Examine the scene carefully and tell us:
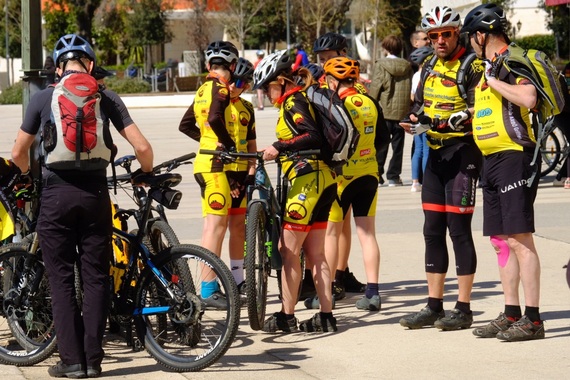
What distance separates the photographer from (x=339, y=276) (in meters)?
8.91

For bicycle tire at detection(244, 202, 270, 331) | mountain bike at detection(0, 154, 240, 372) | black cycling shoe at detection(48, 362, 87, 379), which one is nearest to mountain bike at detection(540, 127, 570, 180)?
bicycle tire at detection(244, 202, 270, 331)

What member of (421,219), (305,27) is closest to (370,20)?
(305,27)

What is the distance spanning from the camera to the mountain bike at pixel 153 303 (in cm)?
652

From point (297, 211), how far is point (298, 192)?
0.41 feet

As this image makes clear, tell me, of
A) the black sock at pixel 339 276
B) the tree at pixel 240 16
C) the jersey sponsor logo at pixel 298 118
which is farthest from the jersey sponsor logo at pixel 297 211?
the tree at pixel 240 16

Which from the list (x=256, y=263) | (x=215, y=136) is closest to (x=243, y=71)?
(x=215, y=136)

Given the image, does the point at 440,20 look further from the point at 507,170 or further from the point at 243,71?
the point at 243,71

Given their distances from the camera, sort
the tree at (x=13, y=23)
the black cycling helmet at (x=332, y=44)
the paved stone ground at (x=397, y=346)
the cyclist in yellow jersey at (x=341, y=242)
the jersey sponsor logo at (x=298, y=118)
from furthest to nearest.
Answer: the tree at (x=13, y=23) → the black cycling helmet at (x=332, y=44) → the cyclist in yellow jersey at (x=341, y=242) → the jersey sponsor logo at (x=298, y=118) → the paved stone ground at (x=397, y=346)

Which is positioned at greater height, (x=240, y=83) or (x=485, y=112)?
(x=240, y=83)

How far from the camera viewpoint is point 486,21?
283 inches

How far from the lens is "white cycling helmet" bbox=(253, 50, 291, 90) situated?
24.5ft

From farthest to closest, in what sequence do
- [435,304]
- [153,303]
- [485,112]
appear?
[435,304] → [485,112] → [153,303]

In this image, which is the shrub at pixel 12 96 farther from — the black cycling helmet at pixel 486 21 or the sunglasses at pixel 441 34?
the black cycling helmet at pixel 486 21

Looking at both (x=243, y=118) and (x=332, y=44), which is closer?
(x=243, y=118)
